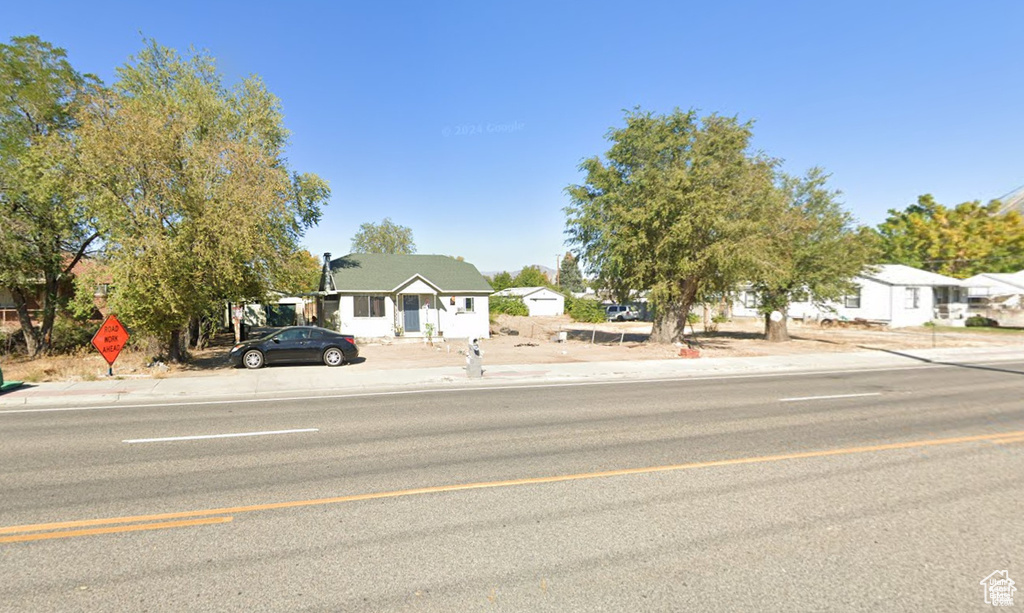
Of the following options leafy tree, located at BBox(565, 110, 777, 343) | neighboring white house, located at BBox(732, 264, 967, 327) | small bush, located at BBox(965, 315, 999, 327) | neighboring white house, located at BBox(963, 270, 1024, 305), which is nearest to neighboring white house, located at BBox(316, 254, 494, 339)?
leafy tree, located at BBox(565, 110, 777, 343)

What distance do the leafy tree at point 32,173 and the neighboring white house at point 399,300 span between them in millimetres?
11797

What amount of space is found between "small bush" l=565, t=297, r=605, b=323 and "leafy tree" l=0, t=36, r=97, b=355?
1462 inches

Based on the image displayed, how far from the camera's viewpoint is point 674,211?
71.4ft

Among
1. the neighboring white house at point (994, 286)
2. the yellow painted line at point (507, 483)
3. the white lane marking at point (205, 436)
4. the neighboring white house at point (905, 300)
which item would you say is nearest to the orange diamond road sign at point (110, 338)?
the white lane marking at point (205, 436)

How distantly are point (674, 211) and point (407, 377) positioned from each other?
13317mm

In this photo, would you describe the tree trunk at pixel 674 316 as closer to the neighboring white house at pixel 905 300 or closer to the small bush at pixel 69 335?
the neighboring white house at pixel 905 300

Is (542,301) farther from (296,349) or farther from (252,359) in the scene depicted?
(252,359)

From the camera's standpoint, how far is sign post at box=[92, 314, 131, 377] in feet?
48.2

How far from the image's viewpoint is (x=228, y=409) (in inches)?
425

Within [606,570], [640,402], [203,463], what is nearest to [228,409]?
[203,463]

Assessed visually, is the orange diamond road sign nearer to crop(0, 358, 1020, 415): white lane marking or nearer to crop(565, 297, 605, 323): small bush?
crop(0, 358, 1020, 415): white lane marking

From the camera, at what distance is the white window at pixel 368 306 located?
3003 centimetres

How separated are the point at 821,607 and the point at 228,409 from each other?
35.5ft

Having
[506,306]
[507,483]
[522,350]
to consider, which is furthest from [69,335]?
[506,306]
